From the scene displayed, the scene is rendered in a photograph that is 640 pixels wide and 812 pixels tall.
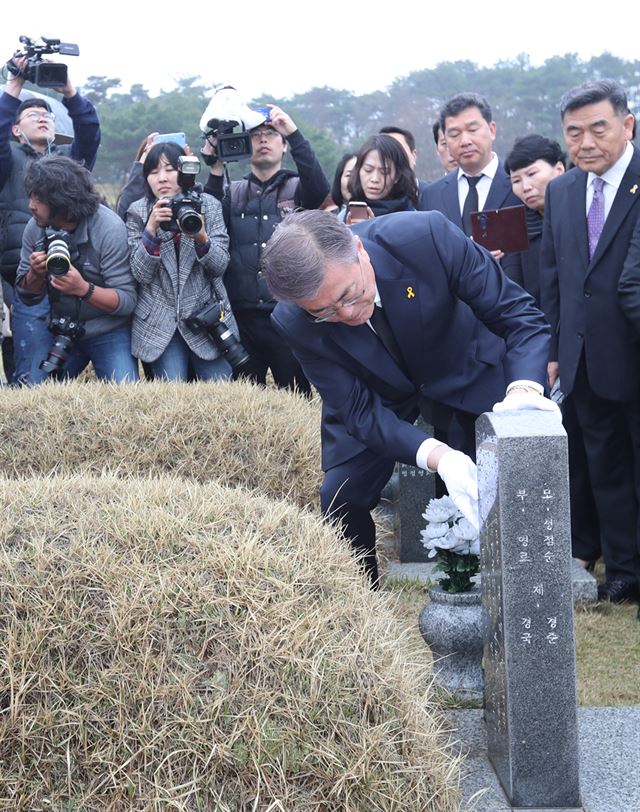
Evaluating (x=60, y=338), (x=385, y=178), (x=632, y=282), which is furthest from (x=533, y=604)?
(x=60, y=338)

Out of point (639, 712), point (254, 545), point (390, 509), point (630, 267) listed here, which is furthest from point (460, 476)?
point (390, 509)

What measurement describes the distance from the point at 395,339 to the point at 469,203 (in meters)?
1.79

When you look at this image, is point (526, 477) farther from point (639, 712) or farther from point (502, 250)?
point (502, 250)

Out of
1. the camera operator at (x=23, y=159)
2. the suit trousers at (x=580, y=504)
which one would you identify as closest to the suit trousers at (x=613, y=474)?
the suit trousers at (x=580, y=504)

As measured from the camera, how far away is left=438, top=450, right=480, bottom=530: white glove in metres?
2.72

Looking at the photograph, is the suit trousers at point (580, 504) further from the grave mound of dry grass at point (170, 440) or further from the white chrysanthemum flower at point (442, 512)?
the white chrysanthemum flower at point (442, 512)

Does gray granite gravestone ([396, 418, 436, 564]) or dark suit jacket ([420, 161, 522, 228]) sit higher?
dark suit jacket ([420, 161, 522, 228])

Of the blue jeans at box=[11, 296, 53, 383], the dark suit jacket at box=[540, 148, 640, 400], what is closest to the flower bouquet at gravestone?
the dark suit jacket at box=[540, 148, 640, 400]

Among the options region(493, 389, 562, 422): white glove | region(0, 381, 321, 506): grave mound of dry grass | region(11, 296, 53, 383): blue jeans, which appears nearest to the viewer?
region(493, 389, 562, 422): white glove

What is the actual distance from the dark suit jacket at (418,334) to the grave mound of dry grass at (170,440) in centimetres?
114

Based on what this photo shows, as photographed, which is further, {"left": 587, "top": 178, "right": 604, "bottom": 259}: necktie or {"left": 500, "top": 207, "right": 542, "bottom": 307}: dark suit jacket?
{"left": 500, "top": 207, "right": 542, "bottom": 307}: dark suit jacket

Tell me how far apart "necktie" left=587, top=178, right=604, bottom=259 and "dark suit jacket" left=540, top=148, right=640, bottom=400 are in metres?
0.03

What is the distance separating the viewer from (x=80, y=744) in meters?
2.15

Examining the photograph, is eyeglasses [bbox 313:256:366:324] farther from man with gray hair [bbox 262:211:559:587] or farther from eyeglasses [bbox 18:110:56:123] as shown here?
eyeglasses [bbox 18:110:56:123]
